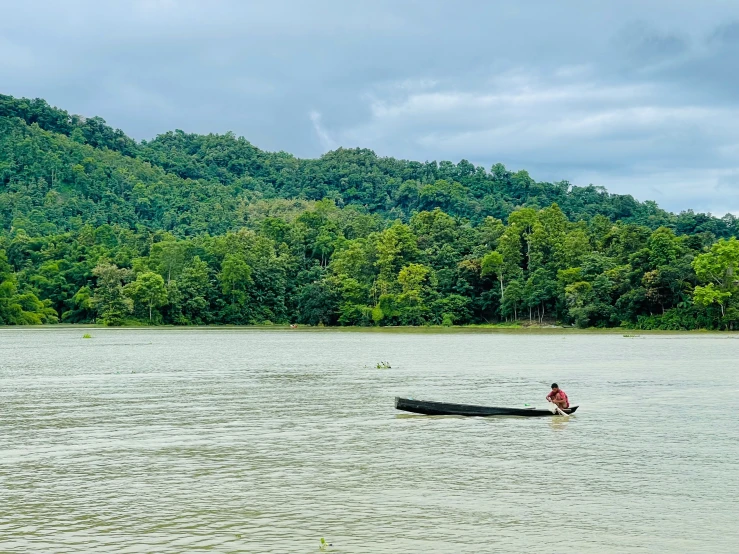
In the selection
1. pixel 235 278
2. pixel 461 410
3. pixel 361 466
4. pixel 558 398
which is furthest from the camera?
pixel 235 278

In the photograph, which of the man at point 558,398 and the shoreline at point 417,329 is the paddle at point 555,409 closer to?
the man at point 558,398

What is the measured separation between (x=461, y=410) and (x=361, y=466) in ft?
29.2

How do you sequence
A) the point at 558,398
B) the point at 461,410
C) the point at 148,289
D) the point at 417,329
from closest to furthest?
the point at 461,410, the point at 558,398, the point at 417,329, the point at 148,289

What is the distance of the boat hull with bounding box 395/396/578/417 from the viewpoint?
3022cm

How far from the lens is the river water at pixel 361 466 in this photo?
15.9 metres

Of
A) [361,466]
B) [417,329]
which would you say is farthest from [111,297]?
[361,466]

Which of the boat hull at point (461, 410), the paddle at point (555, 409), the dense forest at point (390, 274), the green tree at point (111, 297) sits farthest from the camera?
the green tree at point (111, 297)

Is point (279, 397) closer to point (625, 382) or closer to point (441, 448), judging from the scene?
point (441, 448)

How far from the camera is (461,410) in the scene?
3036cm

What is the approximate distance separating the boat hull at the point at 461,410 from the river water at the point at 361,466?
333 mm

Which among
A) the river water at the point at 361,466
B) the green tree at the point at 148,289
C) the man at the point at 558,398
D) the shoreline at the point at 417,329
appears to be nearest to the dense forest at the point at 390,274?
Result: the green tree at the point at 148,289

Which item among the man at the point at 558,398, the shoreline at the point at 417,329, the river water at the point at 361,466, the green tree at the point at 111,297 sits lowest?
the river water at the point at 361,466

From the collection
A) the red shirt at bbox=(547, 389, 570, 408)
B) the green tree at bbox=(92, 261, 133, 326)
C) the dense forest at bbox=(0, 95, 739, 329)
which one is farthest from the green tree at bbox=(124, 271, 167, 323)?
the red shirt at bbox=(547, 389, 570, 408)

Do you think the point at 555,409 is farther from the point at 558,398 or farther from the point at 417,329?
the point at 417,329
